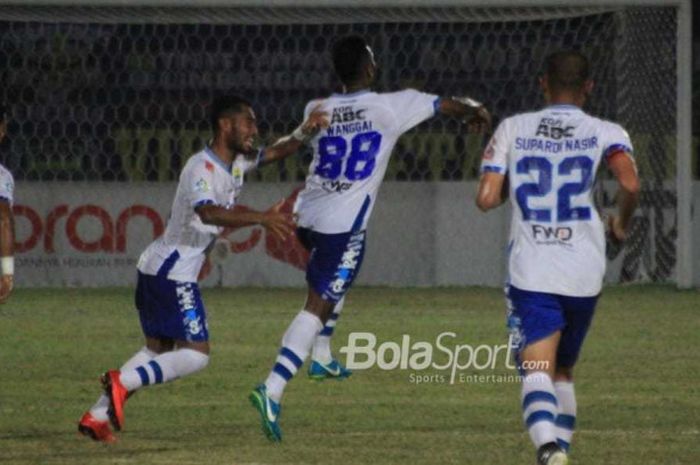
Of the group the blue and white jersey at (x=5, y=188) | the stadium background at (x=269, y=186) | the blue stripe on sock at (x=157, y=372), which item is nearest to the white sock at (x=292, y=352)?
the blue stripe on sock at (x=157, y=372)

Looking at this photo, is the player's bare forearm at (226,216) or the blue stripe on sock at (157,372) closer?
the player's bare forearm at (226,216)

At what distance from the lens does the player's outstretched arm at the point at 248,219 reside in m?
8.69

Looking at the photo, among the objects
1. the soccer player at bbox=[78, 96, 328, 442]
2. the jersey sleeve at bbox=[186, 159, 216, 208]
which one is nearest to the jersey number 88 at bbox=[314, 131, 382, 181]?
the soccer player at bbox=[78, 96, 328, 442]

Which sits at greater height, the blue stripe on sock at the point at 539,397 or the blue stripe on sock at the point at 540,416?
the blue stripe on sock at the point at 539,397

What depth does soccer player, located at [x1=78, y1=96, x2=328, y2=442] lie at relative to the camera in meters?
8.93

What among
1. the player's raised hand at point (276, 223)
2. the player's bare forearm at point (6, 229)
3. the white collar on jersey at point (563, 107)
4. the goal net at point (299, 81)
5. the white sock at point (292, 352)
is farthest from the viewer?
the goal net at point (299, 81)

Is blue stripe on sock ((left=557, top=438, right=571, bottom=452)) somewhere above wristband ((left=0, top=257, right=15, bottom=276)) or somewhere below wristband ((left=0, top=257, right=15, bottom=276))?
below

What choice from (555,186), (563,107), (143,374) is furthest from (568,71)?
(143,374)

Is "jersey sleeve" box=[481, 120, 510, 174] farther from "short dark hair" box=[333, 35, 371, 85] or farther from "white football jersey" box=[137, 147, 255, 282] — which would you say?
"short dark hair" box=[333, 35, 371, 85]

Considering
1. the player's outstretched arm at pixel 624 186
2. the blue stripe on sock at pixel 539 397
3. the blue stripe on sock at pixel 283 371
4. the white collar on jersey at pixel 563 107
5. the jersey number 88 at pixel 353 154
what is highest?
the white collar on jersey at pixel 563 107

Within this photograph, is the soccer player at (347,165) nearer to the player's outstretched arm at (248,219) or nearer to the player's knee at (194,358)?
the player's knee at (194,358)

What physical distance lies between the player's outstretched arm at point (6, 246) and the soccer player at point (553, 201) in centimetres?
243

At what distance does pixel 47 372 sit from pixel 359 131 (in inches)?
113

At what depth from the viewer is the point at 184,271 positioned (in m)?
9.16
